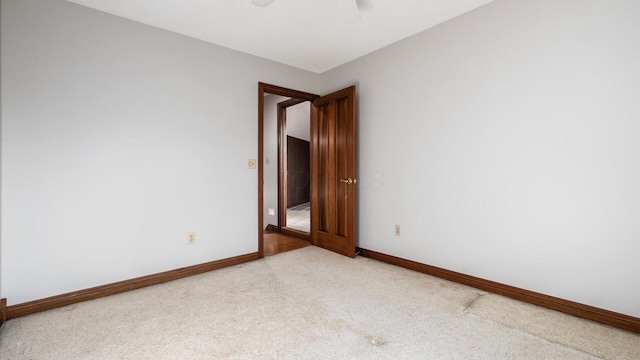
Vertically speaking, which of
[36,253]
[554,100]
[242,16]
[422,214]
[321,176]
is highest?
[242,16]

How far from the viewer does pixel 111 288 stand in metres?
2.46

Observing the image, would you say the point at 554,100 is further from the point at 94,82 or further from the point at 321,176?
the point at 94,82

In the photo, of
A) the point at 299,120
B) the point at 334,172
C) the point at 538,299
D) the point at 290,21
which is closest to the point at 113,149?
the point at 290,21

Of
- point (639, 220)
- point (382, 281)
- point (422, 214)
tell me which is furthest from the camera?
point (422, 214)

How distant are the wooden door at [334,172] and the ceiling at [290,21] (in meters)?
0.64

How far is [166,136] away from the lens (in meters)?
2.78

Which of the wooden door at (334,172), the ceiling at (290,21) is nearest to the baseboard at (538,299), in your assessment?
the wooden door at (334,172)

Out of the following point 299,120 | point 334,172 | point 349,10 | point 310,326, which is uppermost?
point 299,120

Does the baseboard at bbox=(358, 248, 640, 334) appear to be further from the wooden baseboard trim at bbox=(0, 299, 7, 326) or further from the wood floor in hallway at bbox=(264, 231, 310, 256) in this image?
the wooden baseboard trim at bbox=(0, 299, 7, 326)

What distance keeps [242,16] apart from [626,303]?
11.4ft

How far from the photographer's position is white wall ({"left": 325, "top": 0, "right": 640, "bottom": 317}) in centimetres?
189

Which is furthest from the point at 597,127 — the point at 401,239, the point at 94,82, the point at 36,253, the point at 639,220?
the point at 36,253

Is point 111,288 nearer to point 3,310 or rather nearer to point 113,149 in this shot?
point 3,310

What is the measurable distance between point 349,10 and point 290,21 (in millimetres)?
743
